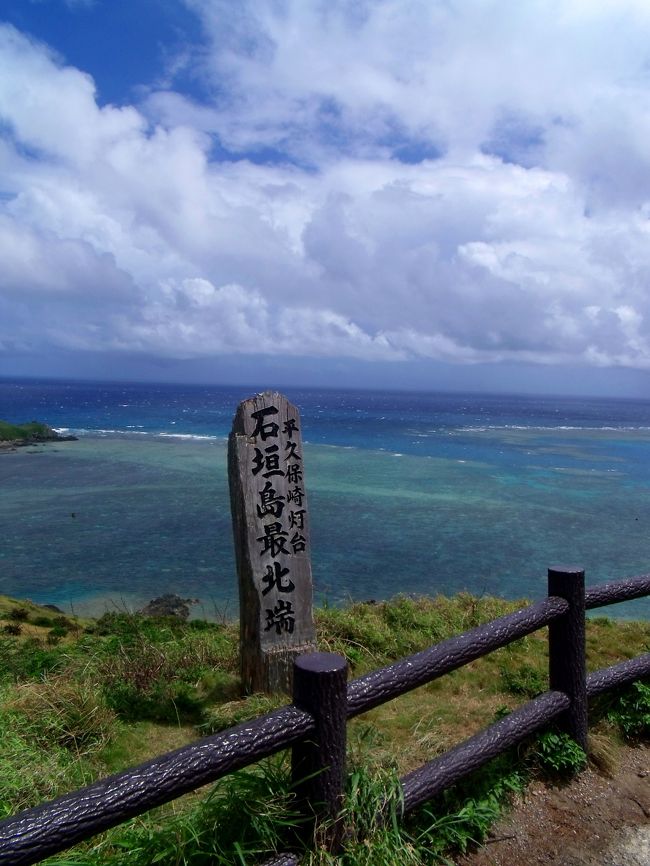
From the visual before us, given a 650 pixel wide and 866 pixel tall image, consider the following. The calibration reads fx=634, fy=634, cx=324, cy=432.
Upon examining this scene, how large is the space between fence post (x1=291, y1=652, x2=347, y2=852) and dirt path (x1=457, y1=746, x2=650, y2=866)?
0.78 m

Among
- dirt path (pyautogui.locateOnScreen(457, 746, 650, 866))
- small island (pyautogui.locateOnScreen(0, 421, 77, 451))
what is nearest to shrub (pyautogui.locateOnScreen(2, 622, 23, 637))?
dirt path (pyautogui.locateOnScreen(457, 746, 650, 866))

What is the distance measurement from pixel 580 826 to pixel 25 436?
45726mm

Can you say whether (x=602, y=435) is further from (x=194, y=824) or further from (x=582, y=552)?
(x=194, y=824)

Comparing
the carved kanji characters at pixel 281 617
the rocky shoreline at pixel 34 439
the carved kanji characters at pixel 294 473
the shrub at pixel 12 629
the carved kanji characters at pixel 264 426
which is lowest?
the rocky shoreline at pixel 34 439

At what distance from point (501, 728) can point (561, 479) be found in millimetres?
30009

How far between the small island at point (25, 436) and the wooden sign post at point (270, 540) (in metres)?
38.7

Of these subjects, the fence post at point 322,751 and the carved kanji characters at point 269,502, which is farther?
the carved kanji characters at point 269,502

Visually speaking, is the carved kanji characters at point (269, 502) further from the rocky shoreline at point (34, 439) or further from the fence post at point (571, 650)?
the rocky shoreline at point (34, 439)

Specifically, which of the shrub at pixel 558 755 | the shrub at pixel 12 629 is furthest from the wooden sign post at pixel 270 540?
the shrub at pixel 12 629

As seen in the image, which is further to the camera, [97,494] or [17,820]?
[97,494]

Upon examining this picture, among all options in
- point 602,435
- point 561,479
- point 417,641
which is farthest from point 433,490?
point 602,435

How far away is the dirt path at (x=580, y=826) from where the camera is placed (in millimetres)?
2850

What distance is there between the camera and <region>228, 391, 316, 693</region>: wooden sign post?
197 inches

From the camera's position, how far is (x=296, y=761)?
8.19ft
